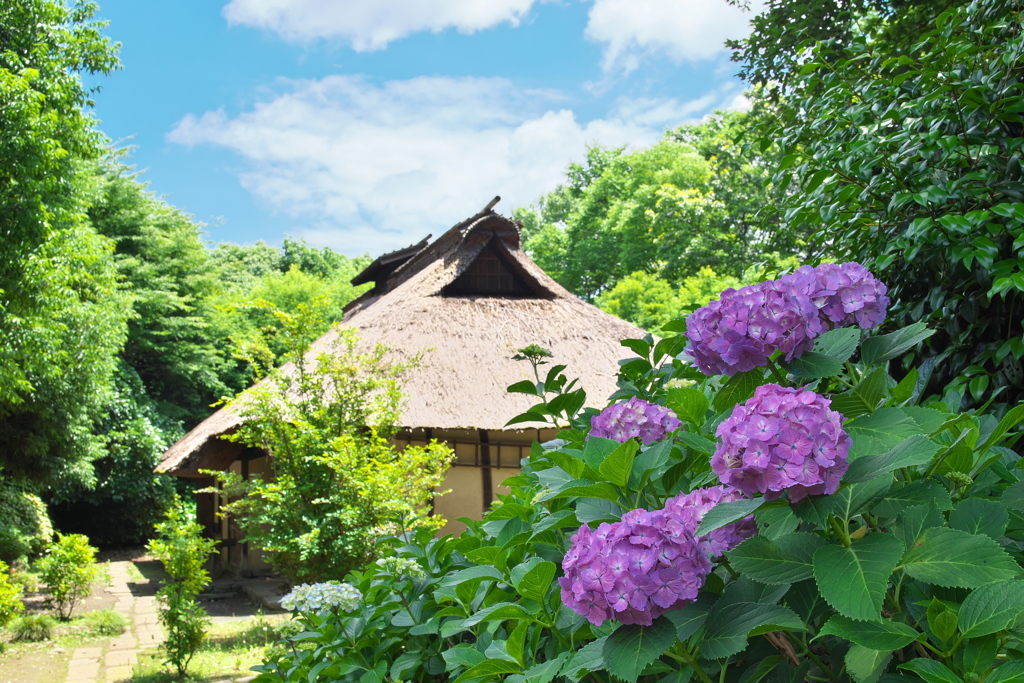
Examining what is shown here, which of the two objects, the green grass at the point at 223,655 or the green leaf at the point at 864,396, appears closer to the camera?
the green leaf at the point at 864,396

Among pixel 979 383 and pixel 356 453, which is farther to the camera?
pixel 356 453

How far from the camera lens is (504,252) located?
1154 cm

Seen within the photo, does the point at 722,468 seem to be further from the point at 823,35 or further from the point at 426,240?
the point at 426,240

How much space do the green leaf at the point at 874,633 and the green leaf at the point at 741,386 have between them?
15.1 inches

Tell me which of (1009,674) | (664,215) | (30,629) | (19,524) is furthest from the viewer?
(664,215)

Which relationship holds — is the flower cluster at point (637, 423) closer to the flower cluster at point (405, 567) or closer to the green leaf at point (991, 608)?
the green leaf at point (991, 608)

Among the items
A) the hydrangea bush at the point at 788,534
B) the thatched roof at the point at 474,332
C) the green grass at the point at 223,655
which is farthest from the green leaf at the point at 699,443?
the thatched roof at the point at 474,332

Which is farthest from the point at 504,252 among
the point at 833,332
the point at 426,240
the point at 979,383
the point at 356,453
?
the point at 833,332

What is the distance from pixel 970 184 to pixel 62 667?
7835 mm

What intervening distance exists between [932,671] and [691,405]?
47 cm

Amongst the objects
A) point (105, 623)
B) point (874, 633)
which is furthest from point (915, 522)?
point (105, 623)

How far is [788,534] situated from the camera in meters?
0.75

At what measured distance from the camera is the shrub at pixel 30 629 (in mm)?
7102

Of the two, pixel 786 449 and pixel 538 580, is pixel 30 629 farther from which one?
pixel 786 449
